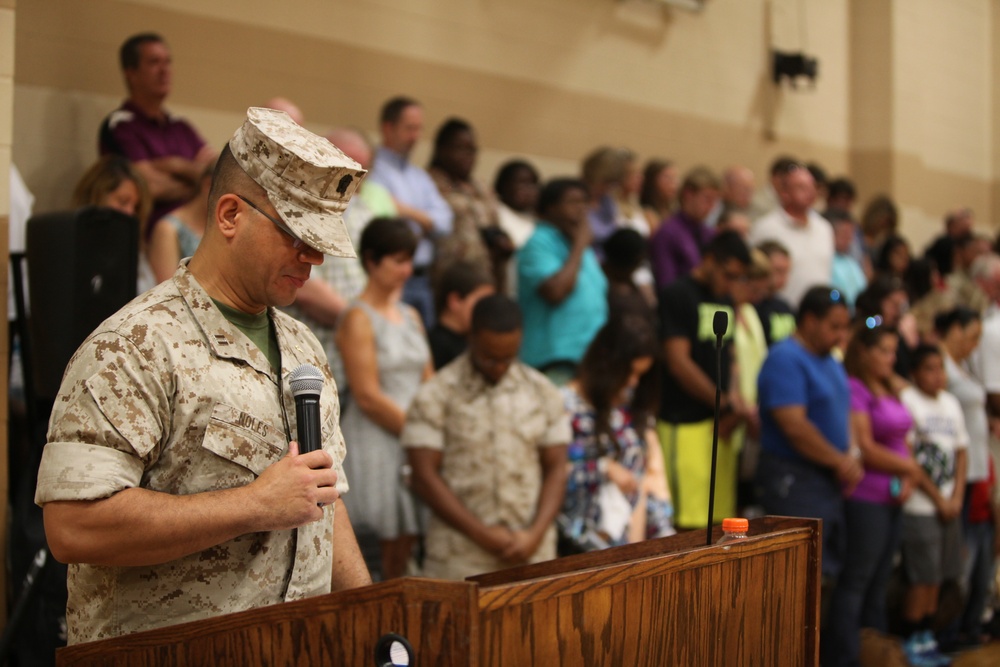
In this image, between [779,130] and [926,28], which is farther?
[926,28]

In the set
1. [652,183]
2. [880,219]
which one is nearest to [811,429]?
[652,183]

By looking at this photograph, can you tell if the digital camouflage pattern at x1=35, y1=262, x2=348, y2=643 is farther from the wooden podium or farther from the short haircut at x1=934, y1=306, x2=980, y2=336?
the short haircut at x1=934, y1=306, x2=980, y2=336

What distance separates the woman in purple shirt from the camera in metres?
5.48

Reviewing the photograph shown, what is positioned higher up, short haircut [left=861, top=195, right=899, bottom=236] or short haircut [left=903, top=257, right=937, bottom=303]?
short haircut [left=861, top=195, right=899, bottom=236]

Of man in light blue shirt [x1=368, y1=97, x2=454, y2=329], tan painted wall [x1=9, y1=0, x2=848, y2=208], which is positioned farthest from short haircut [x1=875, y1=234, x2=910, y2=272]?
Result: man in light blue shirt [x1=368, y1=97, x2=454, y2=329]

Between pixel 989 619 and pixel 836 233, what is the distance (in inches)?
101

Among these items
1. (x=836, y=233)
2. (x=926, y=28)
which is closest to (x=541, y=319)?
(x=836, y=233)

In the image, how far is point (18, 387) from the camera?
435cm

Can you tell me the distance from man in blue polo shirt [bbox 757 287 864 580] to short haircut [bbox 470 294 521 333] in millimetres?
1631

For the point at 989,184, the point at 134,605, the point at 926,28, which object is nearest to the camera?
the point at 134,605

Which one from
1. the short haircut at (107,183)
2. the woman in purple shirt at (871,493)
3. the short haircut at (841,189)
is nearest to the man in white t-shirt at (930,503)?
the woman in purple shirt at (871,493)

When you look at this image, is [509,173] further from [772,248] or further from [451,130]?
[772,248]

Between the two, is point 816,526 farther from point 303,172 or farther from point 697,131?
point 697,131

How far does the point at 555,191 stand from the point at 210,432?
13.6 feet
